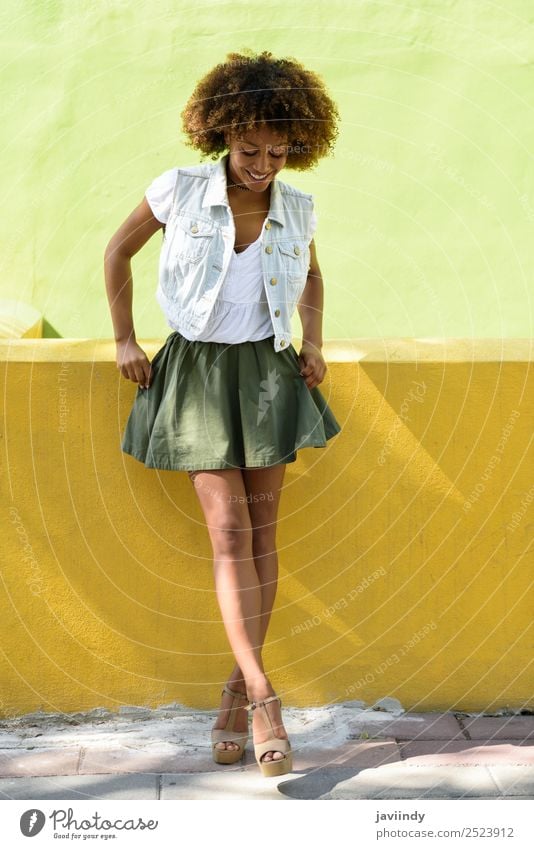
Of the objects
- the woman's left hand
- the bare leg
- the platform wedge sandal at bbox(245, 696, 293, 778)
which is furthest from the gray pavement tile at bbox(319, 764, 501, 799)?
the woman's left hand

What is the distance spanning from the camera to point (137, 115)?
491 centimetres

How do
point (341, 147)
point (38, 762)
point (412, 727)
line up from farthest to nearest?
1. point (341, 147)
2. point (412, 727)
3. point (38, 762)

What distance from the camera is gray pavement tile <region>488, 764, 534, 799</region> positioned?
2618 mm

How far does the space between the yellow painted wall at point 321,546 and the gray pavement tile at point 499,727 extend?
5 centimetres

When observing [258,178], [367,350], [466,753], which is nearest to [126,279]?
[258,178]

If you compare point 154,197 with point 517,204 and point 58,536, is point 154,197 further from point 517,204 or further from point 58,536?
point 517,204

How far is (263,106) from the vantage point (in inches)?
103

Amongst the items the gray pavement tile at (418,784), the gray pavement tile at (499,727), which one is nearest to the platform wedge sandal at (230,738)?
the gray pavement tile at (418,784)

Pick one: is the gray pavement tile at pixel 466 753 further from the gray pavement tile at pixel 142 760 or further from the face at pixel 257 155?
the face at pixel 257 155

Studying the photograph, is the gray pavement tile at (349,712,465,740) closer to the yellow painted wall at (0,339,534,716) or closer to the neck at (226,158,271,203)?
the yellow painted wall at (0,339,534,716)

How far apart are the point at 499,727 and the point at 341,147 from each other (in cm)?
275

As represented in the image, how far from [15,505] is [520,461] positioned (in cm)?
136

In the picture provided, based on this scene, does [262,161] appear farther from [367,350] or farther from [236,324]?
[367,350]

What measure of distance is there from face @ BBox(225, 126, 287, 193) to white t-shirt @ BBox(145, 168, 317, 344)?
15cm
